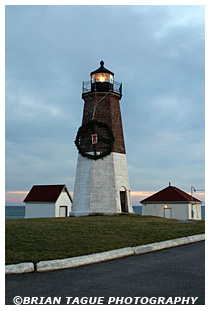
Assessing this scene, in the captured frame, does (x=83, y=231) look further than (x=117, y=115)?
No

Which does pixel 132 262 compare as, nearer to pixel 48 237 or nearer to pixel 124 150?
pixel 48 237

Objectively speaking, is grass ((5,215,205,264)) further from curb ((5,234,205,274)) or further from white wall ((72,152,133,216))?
white wall ((72,152,133,216))

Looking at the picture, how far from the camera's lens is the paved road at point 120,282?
6.32m

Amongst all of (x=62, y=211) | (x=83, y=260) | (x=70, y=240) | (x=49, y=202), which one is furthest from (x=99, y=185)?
(x=83, y=260)

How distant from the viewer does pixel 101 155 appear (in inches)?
1128

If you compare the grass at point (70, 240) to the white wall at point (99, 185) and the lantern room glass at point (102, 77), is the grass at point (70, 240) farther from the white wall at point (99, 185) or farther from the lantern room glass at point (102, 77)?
the lantern room glass at point (102, 77)

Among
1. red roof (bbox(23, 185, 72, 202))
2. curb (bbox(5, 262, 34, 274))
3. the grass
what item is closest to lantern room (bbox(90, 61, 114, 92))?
red roof (bbox(23, 185, 72, 202))

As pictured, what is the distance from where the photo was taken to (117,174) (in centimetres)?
2873

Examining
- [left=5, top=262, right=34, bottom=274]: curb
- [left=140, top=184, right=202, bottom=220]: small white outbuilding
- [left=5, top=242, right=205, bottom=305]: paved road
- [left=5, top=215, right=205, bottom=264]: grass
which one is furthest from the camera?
[left=140, top=184, right=202, bottom=220]: small white outbuilding

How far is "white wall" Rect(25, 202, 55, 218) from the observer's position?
1550 inches

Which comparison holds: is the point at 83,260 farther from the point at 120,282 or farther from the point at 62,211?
the point at 62,211

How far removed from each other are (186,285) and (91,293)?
2171mm
